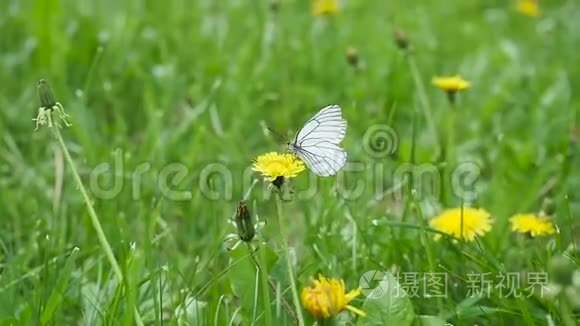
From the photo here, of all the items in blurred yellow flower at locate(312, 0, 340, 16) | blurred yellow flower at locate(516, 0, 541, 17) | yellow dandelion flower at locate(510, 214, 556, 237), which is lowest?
yellow dandelion flower at locate(510, 214, 556, 237)

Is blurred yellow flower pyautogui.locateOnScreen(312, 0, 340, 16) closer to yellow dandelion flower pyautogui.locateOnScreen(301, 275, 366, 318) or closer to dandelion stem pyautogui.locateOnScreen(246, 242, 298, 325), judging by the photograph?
dandelion stem pyautogui.locateOnScreen(246, 242, 298, 325)

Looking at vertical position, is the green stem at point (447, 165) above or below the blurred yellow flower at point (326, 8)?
below

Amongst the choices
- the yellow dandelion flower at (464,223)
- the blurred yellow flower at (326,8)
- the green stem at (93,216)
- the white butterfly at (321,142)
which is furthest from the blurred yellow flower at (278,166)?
the blurred yellow flower at (326,8)

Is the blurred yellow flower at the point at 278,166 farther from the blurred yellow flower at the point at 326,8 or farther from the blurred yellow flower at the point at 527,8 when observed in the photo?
the blurred yellow flower at the point at 527,8

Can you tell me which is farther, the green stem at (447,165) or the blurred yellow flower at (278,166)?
the green stem at (447,165)

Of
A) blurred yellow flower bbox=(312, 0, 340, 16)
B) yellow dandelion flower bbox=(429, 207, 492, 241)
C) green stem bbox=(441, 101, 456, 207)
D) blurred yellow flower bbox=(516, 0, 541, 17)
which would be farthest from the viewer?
blurred yellow flower bbox=(516, 0, 541, 17)

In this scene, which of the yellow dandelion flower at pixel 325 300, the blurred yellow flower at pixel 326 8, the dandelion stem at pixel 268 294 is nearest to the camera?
the yellow dandelion flower at pixel 325 300

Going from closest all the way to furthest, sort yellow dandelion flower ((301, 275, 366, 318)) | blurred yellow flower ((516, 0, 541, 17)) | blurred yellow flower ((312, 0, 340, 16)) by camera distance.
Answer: yellow dandelion flower ((301, 275, 366, 318)) → blurred yellow flower ((312, 0, 340, 16)) → blurred yellow flower ((516, 0, 541, 17))

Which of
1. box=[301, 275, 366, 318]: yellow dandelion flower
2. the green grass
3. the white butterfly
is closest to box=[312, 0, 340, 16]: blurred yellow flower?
the green grass
